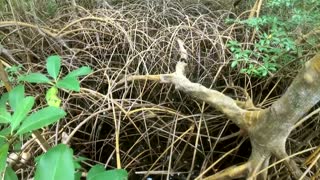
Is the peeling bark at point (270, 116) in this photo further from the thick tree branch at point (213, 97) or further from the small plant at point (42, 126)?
the small plant at point (42, 126)

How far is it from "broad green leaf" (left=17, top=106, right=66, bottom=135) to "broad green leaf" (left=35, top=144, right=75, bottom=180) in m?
0.06

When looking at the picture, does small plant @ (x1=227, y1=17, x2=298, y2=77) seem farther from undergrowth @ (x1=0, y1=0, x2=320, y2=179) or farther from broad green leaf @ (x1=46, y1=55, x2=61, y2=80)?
broad green leaf @ (x1=46, y1=55, x2=61, y2=80)

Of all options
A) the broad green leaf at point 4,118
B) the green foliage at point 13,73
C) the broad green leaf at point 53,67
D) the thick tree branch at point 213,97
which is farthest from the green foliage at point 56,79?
the green foliage at point 13,73

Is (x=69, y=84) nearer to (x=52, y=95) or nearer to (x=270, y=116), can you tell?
(x=52, y=95)

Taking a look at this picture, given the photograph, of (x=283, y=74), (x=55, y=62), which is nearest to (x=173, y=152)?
(x=283, y=74)

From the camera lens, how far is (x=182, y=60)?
4.61 feet

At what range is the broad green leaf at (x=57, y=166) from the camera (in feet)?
1.61

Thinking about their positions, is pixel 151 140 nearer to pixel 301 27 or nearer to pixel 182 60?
pixel 182 60

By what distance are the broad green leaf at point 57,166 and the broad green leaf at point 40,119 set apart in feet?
0.20

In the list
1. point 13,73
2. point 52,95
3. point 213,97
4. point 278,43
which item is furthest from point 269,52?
point 13,73

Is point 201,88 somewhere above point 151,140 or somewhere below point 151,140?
above

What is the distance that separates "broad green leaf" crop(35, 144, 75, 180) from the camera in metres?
0.49

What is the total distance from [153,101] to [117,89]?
15 centimetres

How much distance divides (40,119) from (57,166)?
0.10m
